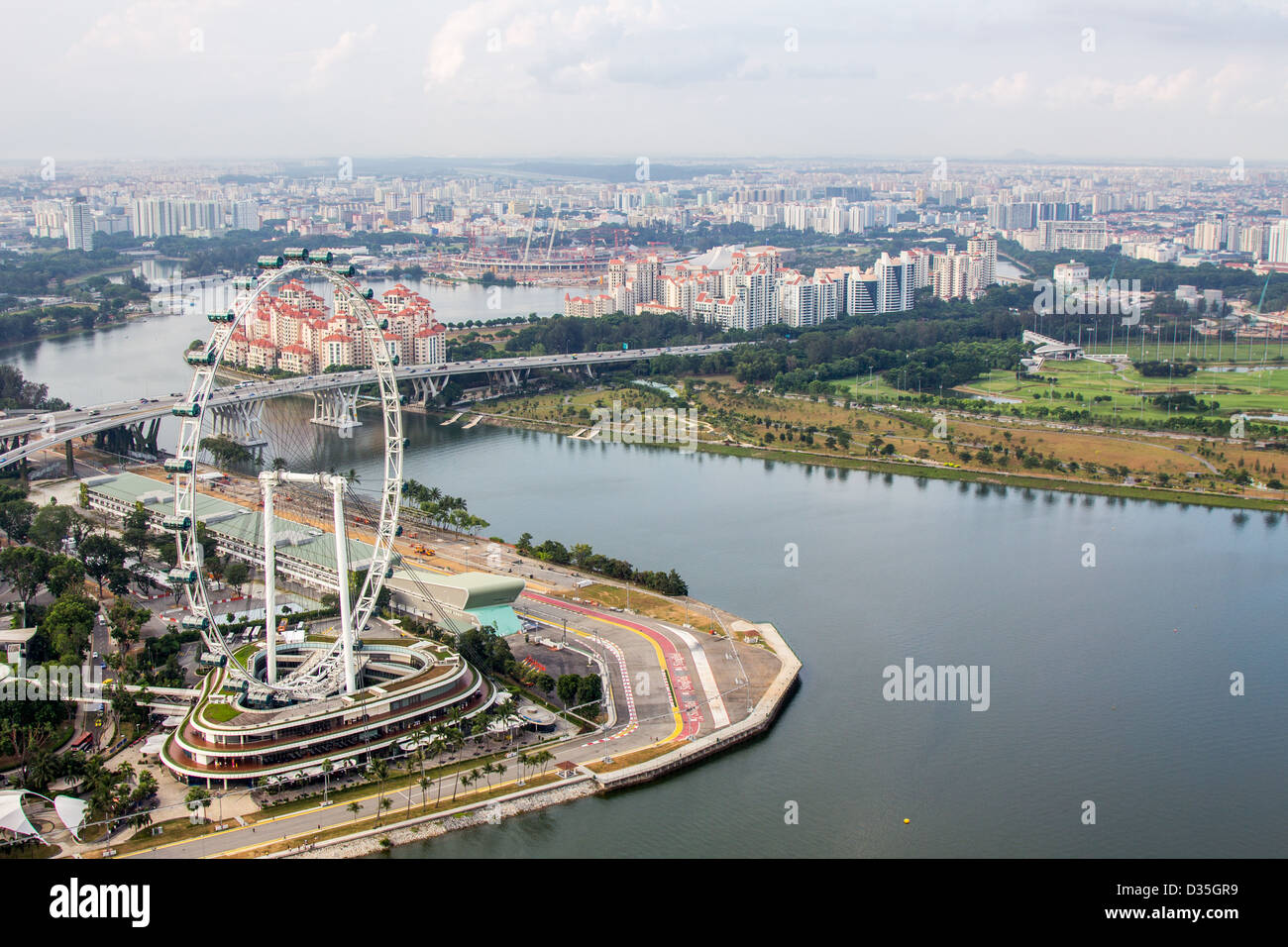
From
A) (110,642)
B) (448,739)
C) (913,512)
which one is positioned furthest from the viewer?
(913,512)

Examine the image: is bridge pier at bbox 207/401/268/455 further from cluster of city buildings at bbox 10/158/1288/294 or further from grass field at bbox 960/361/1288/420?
cluster of city buildings at bbox 10/158/1288/294

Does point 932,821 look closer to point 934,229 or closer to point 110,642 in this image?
point 110,642

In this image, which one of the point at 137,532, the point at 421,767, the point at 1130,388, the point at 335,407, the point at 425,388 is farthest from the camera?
the point at 425,388

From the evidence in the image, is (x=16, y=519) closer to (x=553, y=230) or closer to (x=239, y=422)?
(x=239, y=422)

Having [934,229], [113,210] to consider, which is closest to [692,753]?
[934,229]

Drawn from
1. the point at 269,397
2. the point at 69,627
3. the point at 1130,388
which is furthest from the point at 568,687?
the point at 1130,388

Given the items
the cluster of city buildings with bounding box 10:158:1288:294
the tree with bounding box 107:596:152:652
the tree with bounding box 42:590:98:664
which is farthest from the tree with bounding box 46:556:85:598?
the cluster of city buildings with bounding box 10:158:1288:294
